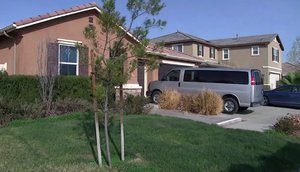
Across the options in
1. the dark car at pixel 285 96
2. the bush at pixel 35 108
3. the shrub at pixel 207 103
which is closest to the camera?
the bush at pixel 35 108

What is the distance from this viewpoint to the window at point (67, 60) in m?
15.9

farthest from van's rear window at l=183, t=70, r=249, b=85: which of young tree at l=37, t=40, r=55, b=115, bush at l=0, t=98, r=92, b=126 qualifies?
young tree at l=37, t=40, r=55, b=115

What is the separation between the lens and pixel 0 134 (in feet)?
31.0

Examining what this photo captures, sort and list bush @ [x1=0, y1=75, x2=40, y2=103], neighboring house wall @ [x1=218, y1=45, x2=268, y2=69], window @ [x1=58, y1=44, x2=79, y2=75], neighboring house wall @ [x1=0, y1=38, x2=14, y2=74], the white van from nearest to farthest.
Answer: bush @ [x1=0, y1=75, x2=40, y2=103] → neighboring house wall @ [x1=0, y1=38, x2=14, y2=74] → window @ [x1=58, y1=44, x2=79, y2=75] → the white van → neighboring house wall @ [x1=218, y1=45, x2=268, y2=69]

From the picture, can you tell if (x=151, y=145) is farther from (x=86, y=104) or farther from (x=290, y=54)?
(x=290, y=54)

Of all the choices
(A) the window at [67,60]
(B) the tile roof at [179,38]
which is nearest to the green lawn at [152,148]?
(A) the window at [67,60]

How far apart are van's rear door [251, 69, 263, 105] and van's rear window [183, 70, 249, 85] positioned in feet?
1.04

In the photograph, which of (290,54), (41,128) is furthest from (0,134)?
(290,54)

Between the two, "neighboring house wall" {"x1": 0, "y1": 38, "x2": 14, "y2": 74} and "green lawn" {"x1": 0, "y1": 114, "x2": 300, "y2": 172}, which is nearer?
"green lawn" {"x1": 0, "y1": 114, "x2": 300, "y2": 172}

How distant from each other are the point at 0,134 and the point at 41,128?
996 mm

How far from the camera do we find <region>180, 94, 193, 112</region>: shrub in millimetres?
17203

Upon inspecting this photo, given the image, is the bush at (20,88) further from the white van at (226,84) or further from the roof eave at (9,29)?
the white van at (226,84)

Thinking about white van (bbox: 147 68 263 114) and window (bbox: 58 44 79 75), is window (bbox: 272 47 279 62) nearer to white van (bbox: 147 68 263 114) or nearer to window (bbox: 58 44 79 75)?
white van (bbox: 147 68 263 114)

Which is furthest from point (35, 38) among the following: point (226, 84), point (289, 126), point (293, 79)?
point (293, 79)
